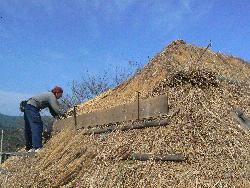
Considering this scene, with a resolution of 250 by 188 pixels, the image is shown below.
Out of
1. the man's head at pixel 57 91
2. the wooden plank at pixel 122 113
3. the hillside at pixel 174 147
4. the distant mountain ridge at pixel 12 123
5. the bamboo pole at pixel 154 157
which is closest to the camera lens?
the hillside at pixel 174 147

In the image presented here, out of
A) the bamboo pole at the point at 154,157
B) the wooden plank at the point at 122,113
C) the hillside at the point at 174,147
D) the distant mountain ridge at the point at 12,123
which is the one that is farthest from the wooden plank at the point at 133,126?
the distant mountain ridge at the point at 12,123

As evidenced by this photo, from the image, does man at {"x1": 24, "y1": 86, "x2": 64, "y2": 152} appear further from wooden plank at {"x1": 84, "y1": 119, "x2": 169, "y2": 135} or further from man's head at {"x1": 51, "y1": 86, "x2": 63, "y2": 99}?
wooden plank at {"x1": 84, "y1": 119, "x2": 169, "y2": 135}

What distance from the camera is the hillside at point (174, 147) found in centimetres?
584

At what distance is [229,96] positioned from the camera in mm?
7488

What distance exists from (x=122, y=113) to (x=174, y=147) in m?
1.87

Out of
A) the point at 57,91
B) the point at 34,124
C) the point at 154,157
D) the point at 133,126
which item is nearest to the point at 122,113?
the point at 133,126

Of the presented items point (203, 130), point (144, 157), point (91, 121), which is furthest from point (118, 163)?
point (91, 121)

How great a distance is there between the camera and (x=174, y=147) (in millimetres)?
6336

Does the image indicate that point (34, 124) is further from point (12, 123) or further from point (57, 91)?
point (12, 123)

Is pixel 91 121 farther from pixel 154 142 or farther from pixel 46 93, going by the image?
pixel 154 142

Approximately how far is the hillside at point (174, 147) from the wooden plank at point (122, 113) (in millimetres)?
229

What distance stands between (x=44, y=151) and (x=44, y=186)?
109 centimetres

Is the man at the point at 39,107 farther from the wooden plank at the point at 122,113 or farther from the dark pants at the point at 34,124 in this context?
the wooden plank at the point at 122,113

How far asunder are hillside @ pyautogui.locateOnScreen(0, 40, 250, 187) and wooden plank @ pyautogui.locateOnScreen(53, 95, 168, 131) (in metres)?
0.23
